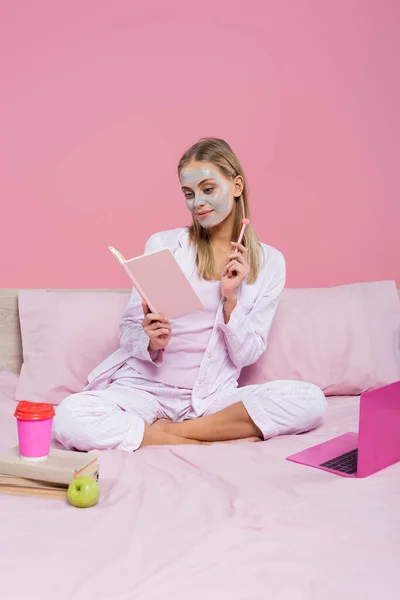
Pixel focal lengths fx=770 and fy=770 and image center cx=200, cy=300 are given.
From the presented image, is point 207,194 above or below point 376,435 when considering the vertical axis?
above

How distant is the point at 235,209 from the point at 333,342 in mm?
510

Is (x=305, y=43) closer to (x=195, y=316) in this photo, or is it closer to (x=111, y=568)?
(x=195, y=316)

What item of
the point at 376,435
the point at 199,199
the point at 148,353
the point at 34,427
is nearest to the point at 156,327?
the point at 148,353

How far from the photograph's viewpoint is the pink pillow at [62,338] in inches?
84.7

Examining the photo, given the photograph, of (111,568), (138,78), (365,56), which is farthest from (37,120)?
(111,568)

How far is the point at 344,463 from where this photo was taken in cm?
158

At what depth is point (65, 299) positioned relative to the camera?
7.48ft

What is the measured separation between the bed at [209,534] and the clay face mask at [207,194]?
62cm

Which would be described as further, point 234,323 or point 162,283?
point 234,323

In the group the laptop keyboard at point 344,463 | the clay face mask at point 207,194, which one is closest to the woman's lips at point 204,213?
the clay face mask at point 207,194

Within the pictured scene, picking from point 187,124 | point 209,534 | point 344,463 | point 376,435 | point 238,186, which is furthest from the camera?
point 187,124

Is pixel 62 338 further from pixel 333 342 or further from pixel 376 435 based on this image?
pixel 376 435

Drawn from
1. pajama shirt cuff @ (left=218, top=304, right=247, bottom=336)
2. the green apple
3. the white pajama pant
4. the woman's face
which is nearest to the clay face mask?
the woman's face

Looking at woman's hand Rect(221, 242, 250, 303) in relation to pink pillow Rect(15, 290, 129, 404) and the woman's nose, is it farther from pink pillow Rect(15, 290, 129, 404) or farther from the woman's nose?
pink pillow Rect(15, 290, 129, 404)
